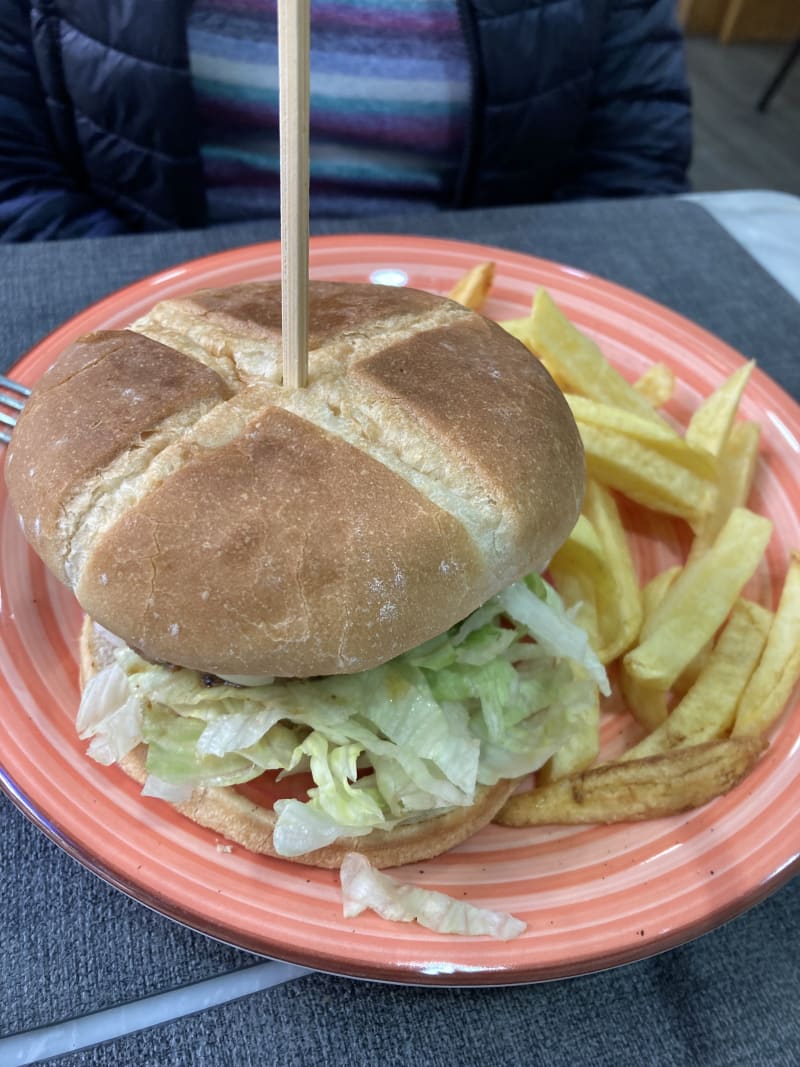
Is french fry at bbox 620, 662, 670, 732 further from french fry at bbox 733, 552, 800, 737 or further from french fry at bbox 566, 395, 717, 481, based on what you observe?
french fry at bbox 566, 395, 717, 481

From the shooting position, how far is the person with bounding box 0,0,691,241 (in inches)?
95.9

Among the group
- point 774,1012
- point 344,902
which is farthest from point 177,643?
point 774,1012

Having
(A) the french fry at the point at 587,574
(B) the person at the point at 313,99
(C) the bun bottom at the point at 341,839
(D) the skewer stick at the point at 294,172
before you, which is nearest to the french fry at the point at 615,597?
(A) the french fry at the point at 587,574

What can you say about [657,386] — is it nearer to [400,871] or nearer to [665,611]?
[665,611]

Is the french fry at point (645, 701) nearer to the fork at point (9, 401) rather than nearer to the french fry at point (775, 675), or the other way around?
the french fry at point (775, 675)

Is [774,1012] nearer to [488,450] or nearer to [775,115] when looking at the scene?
[488,450]

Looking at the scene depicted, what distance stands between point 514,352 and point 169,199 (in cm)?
184

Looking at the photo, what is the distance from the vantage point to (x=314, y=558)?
1106 millimetres

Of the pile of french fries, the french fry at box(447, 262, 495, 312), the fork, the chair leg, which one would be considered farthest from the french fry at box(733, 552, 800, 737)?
the chair leg

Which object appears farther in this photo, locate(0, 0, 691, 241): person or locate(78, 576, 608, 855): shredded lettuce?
locate(0, 0, 691, 241): person

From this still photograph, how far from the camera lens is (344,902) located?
3.92ft

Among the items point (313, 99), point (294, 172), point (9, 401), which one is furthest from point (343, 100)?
point (294, 172)

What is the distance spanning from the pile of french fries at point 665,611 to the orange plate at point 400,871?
2.4 inches

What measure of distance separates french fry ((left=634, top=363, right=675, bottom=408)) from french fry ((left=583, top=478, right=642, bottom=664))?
0.45 meters
